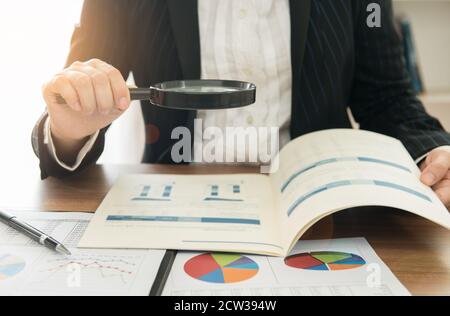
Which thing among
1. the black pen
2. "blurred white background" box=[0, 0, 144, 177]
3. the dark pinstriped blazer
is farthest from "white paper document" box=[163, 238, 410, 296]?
"blurred white background" box=[0, 0, 144, 177]

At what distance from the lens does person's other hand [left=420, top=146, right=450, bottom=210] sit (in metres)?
0.64

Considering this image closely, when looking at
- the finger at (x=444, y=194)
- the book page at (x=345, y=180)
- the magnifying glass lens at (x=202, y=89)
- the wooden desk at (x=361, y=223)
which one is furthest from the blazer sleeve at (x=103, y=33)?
the finger at (x=444, y=194)

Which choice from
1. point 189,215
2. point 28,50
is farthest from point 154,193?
point 28,50

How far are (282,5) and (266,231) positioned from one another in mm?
579

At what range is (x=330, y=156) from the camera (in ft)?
2.23

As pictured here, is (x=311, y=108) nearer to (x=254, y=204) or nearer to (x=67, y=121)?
(x=254, y=204)

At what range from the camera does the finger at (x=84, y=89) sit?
2.07 ft

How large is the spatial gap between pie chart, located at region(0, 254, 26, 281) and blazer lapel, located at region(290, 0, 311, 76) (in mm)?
646

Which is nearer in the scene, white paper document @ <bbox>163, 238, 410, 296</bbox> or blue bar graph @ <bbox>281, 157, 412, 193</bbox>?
white paper document @ <bbox>163, 238, 410, 296</bbox>

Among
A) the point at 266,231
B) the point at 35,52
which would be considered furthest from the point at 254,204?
the point at 35,52

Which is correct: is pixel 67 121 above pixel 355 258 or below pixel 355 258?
above

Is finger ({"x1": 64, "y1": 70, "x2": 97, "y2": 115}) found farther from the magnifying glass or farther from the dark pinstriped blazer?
the dark pinstriped blazer
